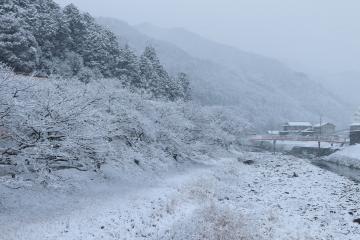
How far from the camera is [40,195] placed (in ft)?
62.9

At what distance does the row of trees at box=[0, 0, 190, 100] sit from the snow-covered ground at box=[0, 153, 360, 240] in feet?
59.3

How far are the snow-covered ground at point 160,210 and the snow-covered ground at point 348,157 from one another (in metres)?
25.9

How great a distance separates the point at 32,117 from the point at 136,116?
1560 centimetres

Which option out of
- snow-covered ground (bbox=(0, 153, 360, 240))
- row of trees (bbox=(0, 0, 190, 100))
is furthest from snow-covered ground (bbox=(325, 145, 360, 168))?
row of trees (bbox=(0, 0, 190, 100))

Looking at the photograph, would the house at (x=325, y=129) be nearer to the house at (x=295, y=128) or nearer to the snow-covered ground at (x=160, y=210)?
the house at (x=295, y=128)

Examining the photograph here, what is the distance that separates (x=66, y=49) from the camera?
52.2m

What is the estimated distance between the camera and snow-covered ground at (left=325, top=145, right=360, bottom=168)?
53.4 metres

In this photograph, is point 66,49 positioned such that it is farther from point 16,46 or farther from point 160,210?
point 160,210

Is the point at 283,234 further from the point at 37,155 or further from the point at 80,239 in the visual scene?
the point at 37,155

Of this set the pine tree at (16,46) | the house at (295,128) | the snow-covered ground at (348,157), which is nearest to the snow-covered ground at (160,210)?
the pine tree at (16,46)

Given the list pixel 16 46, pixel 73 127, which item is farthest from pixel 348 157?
pixel 73 127

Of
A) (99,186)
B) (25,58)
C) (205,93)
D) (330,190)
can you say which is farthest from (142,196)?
(205,93)

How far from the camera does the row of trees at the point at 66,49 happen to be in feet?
134

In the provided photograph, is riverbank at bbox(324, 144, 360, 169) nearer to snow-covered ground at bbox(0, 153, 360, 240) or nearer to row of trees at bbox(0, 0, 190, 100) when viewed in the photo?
snow-covered ground at bbox(0, 153, 360, 240)
